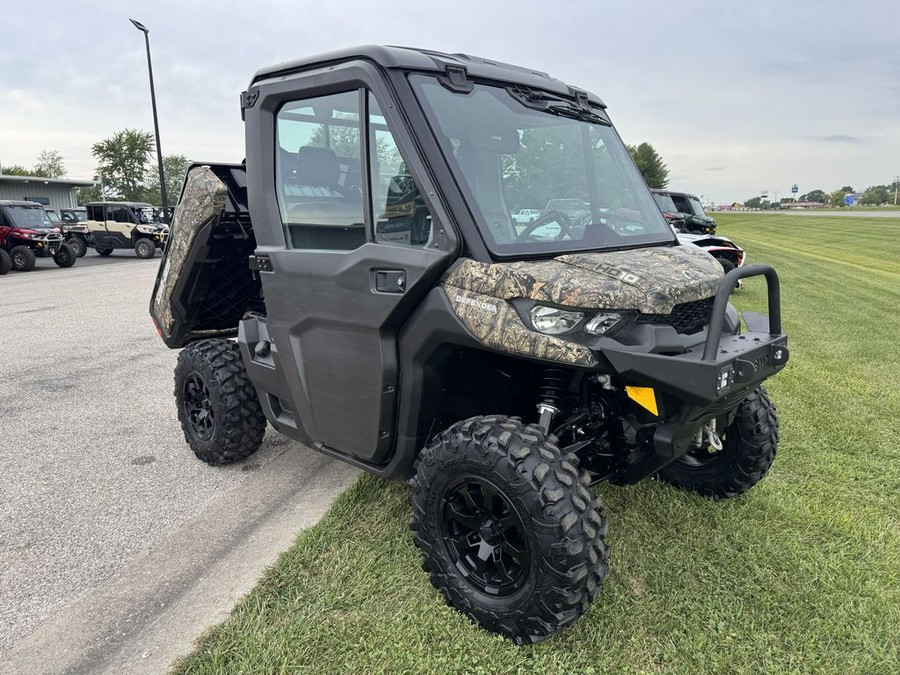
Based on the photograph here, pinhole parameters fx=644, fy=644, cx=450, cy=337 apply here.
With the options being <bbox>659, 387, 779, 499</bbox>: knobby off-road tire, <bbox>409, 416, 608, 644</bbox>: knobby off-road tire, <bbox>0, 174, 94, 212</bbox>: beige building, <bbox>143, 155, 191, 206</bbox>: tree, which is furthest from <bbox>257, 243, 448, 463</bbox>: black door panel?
<bbox>143, 155, 191, 206</bbox>: tree

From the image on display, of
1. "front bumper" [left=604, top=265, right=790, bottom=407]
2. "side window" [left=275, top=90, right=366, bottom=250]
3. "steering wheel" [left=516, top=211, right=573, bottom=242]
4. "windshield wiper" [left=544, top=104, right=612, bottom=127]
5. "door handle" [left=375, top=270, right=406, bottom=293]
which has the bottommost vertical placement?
"front bumper" [left=604, top=265, right=790, bottom=407]

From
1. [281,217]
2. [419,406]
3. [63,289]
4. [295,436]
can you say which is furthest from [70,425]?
[63,289]

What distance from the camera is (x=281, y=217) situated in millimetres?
3143

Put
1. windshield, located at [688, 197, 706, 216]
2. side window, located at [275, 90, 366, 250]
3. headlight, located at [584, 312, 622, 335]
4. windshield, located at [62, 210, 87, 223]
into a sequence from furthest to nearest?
windshield, located at [62, 210, 87, 223]
windshield, located at [688, 197, 706, 216]
side window, located at [275, 90, 366, 250]
headlight, located at [584, 312, 622, 335]

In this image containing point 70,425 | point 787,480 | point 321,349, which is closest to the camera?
point 321,349

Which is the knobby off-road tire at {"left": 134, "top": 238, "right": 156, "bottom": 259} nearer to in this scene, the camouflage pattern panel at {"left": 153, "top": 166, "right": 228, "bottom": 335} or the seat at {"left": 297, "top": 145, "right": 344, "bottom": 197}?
the camouflage pattern panel at {"left": 153, "top": 166, "right": 228, "bottom": 335}

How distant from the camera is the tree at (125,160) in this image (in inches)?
1966

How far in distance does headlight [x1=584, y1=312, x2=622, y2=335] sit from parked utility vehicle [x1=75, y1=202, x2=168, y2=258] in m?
23.6

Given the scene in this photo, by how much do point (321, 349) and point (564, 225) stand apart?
1243 mm

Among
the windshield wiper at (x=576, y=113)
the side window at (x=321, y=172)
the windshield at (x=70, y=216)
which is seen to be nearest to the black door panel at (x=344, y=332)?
the side window at (x=321, y=172)

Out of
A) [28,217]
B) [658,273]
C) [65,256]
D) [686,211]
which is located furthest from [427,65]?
[28,217]

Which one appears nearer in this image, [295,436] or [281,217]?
[281,217]

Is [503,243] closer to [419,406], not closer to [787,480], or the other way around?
[419,406]

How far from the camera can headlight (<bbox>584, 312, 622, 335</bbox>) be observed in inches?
90.1
